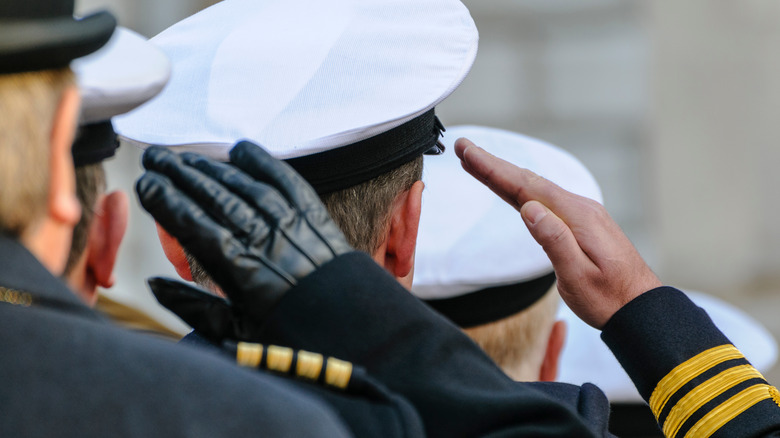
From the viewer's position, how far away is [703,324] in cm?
179

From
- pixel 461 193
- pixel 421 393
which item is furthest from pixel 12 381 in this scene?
pixel 461 193

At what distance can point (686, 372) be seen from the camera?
1.74 metres

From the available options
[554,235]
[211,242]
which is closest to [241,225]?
[211,242]

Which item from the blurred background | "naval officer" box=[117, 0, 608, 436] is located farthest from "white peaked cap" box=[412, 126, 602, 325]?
the blurred background

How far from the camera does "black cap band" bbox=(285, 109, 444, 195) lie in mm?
1646

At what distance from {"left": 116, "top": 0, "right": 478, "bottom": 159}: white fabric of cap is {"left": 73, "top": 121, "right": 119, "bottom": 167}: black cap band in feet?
0.66

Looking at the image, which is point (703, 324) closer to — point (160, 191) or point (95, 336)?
point (160, 191)

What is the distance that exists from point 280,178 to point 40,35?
0.39 metres

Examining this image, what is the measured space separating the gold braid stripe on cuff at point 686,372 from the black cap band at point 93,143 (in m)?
0.93

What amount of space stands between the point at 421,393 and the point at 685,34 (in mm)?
5092

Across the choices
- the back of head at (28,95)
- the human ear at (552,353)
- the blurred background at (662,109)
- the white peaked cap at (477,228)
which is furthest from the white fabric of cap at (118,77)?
the blurred background at (662,109)

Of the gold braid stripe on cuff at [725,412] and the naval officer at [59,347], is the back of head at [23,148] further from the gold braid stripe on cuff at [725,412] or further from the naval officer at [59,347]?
the gold braid stripe on cuff at [725,412]

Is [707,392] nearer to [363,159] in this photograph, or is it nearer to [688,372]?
[688,372]

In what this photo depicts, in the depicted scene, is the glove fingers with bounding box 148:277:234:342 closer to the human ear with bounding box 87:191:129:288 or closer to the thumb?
the human ear with bounding box 87:191:129:288
